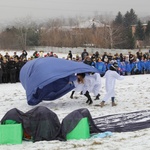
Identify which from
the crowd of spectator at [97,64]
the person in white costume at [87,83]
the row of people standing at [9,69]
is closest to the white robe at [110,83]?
the person in white costume at [87,83]

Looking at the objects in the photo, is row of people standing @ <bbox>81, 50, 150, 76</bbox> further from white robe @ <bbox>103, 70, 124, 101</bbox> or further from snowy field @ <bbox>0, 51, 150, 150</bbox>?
white robe @ <bbox>103, 70, 124, 101</bbox>

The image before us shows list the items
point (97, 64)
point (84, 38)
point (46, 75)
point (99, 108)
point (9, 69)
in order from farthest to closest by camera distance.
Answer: point (84, 38)
point (97, 64)
point (9, 69)
point (99, 108)
point (46, 75)

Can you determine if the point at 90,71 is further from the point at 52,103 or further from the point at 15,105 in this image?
the point at 15,105

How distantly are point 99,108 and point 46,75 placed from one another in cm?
210

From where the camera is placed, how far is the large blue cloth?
Answer: 40.3 feet

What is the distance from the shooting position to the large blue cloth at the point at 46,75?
12273mm

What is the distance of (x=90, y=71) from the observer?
41.9 ft

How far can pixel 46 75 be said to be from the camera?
12289 millimetres

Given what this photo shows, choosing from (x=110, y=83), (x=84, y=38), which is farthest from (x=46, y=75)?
(x=84, y=38)

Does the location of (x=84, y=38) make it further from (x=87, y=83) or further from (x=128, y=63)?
(x=87, y=83)

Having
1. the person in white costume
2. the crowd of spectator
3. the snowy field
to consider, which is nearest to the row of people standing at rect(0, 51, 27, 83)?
the crowd of spectator

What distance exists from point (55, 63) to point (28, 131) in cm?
499

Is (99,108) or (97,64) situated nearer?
(99,108)

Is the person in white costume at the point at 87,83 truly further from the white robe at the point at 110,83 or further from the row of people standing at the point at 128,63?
the row of people standing at the point at 128,63
